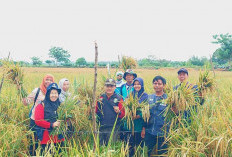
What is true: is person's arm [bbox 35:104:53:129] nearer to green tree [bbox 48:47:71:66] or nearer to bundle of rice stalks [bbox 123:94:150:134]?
bundle of rice stalks [bbox 123:94:150:134]

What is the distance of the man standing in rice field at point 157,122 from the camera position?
304cm

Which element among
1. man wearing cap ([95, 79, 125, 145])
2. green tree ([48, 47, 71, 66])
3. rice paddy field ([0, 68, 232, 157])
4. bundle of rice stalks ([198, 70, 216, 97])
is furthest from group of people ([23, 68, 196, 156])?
green tree ([48, 47, 71, 66])

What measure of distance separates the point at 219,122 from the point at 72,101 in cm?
206

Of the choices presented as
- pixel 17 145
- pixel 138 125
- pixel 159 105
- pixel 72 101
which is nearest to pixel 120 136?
pixel 138 125

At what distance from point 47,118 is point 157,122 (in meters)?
1.70

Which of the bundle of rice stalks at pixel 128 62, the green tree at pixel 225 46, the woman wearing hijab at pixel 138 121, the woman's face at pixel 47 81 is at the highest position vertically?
the green tree at pixel 225 46

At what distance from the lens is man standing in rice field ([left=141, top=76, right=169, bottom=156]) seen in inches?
120

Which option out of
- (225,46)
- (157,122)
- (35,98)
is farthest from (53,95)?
(225,46)

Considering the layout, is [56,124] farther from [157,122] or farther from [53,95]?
[157,122]

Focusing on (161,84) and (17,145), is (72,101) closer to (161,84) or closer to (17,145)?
(17,145)

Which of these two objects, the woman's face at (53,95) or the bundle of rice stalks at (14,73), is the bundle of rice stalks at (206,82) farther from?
the bundle of rice stalks at (14,73)

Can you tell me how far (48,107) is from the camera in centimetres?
283

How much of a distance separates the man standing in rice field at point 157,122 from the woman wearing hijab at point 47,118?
1422 millimetres

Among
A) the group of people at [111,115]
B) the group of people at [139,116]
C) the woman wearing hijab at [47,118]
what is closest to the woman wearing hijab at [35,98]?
the group of people at [111,115]
